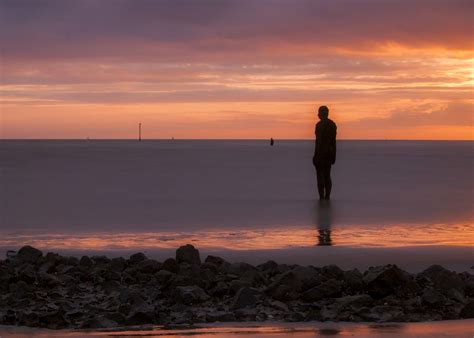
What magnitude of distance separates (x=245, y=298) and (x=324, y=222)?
896 cm

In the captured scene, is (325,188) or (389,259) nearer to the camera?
(389,259)

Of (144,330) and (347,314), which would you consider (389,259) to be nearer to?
(347,314)

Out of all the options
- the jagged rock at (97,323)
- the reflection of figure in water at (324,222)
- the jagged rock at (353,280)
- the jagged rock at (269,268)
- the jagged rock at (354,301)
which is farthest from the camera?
the reflection of figure in water at (324,222)

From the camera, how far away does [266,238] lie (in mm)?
16281

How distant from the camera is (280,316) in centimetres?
952

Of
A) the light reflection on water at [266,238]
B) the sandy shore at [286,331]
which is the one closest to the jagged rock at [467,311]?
the sandy shore at [286,331]

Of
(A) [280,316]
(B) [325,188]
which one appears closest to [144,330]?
(A) [280,316]

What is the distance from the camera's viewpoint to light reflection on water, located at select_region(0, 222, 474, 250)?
50.4ft

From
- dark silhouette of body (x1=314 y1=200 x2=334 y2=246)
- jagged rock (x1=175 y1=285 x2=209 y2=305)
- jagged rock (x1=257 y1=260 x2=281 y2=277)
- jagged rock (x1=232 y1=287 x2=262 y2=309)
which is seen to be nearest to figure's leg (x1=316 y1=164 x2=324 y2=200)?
dark silhouette of body (x1=314 y1=200 x2=334 y2=246)

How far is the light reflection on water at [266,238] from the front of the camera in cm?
1536

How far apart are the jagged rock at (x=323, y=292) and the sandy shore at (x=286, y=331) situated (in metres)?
0.98

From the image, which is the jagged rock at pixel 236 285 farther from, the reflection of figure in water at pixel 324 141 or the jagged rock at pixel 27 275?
the reflection of figure in water at pixel 324 141

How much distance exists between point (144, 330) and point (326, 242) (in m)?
7.12

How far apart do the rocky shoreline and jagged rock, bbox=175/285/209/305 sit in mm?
12
